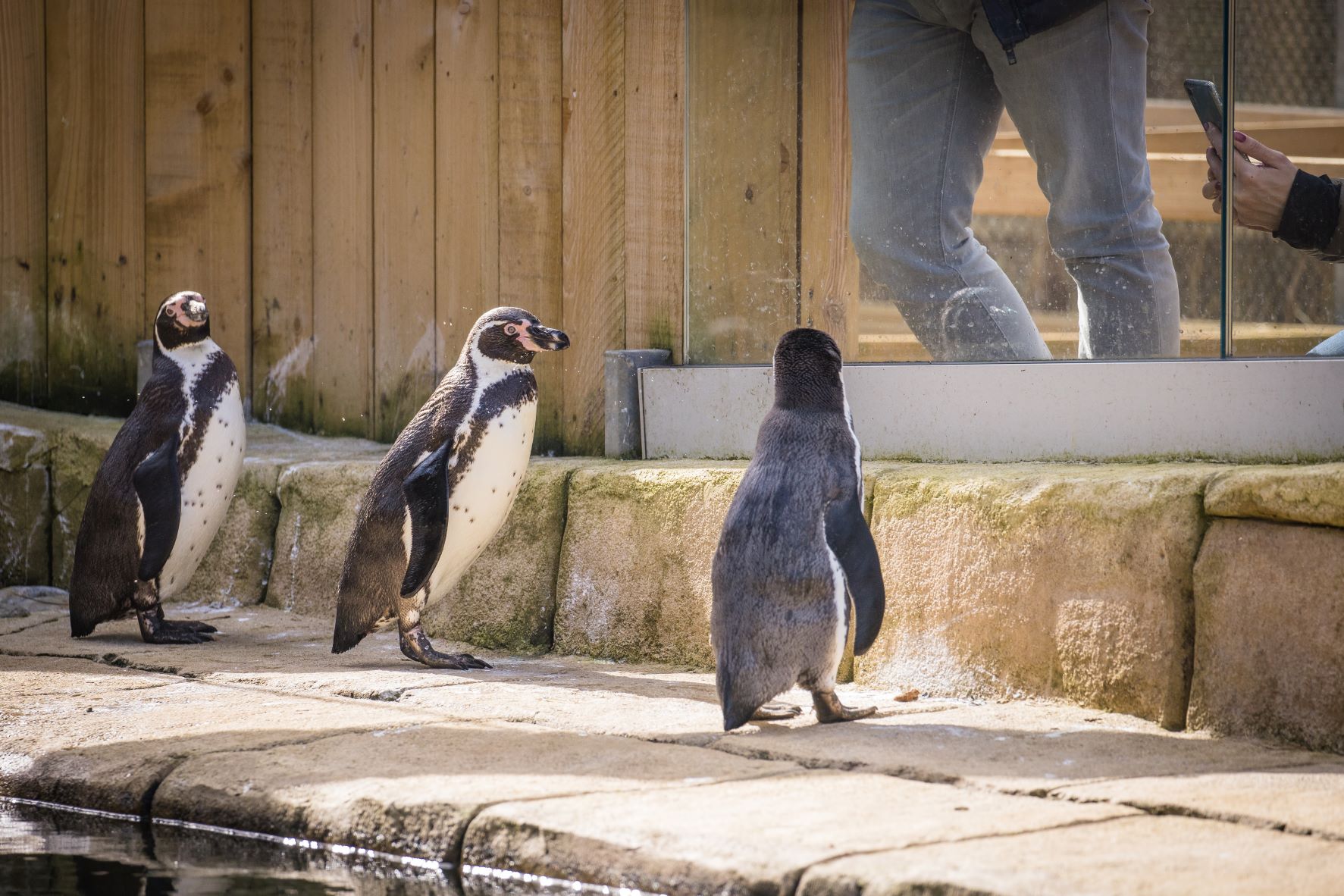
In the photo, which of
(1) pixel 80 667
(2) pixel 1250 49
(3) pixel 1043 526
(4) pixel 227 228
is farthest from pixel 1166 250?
(4) pixel 227 228

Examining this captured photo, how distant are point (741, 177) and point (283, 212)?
2164 millimetres

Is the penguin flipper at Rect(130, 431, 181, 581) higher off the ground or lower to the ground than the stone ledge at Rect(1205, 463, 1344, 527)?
lower

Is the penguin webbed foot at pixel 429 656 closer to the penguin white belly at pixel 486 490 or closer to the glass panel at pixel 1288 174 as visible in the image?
the penguin white belly at pixel 486 490

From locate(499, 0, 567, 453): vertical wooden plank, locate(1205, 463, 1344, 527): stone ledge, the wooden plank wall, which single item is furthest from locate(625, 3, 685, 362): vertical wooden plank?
locate(1205, 463, 1344, 527): stone ledge

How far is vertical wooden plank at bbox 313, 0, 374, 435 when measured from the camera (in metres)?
5.86

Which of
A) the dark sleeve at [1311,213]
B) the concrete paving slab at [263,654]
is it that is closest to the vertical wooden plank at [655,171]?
the concrete paving slab at [263,654]

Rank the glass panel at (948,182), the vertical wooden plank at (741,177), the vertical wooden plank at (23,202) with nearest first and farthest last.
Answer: the glass panel at (948,182) → the vertical wooden plank at (741,177) → the vertical wooden plank at (23,202)

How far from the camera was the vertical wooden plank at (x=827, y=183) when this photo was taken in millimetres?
4426

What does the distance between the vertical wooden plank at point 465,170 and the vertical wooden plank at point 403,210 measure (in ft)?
0.18

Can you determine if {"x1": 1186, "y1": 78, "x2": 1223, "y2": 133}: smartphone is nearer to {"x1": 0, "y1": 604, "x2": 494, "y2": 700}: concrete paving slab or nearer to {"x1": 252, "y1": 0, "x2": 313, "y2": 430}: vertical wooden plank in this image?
{"x1": 0, "y1": 604, "x2": 494, "y2": 700}: concrete paving slab

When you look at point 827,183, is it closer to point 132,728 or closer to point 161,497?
point 161,497

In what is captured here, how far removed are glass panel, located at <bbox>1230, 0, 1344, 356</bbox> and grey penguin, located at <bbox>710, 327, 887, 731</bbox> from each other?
101 centimetres

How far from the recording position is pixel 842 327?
4.42 metres

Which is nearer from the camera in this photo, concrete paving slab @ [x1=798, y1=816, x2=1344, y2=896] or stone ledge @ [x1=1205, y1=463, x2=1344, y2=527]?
concrete paving slab @ [x1=798, y1=816, x2=1344, y2=896]
